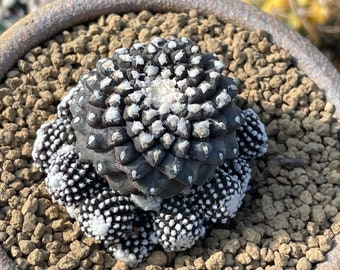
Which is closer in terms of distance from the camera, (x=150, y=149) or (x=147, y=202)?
(x=150, y=149)

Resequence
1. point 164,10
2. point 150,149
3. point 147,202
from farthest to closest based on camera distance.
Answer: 1. point 164,10
2. point 147,202
3. point 150,149

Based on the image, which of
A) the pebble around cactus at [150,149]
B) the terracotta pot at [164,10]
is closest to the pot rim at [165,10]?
the terracotta pot at [164,10]

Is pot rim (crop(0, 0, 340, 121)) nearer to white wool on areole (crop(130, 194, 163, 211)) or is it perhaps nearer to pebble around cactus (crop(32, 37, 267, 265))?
pebble around cactus (crop(32, 37, 267, 265))

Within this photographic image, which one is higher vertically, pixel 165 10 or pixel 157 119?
Result: pixel 157 119

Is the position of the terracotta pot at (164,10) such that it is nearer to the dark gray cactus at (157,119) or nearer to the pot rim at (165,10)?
the pot rim at (165,10)

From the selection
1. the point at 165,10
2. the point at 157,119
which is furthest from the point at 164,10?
Answer: the point at 157,119

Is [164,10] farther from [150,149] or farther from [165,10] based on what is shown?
[150,149]
